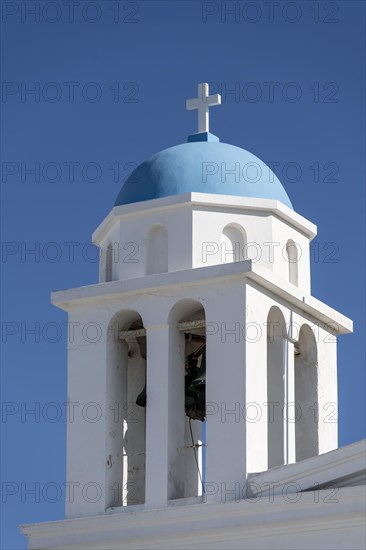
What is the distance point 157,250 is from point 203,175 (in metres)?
1.08

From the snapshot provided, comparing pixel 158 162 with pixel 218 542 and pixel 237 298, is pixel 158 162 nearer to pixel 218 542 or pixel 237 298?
pixel 237 298

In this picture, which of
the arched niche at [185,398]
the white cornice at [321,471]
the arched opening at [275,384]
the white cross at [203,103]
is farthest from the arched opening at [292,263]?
the white cornice at [321,471]

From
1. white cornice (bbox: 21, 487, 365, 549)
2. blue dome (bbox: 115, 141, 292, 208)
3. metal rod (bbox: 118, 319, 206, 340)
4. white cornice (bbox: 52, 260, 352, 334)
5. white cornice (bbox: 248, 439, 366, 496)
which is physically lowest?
white cornice (bbox: 21, 487, 365, 549)

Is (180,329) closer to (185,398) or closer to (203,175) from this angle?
(185,398)

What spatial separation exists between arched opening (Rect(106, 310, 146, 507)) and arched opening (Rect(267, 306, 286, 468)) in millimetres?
1556

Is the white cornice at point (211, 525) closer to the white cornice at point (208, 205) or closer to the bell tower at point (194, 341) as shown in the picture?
the bell tower at point (194, 341)

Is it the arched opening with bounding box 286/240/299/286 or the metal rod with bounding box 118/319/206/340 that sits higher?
the arched opening with bounding box 286/240/299/286

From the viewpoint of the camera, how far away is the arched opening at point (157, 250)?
1034 inches

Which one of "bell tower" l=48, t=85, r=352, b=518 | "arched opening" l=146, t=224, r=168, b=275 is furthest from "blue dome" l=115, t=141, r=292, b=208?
"arched opening" l=146, t=224, r=168, b=275

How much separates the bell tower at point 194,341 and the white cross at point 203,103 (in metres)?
0.39

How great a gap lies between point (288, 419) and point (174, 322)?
5.92ft

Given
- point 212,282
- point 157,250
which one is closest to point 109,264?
point 157,250

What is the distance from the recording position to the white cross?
27.5 meters

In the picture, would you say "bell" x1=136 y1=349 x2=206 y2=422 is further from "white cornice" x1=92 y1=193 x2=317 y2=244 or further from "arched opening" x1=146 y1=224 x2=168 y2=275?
"white cornice" x1=92 y1=193 x2=317 y2=244
